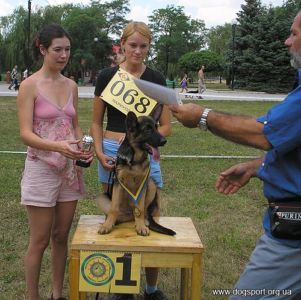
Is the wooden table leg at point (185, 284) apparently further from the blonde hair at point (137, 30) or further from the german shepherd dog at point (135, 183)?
the blonde hair at point (137, 30)

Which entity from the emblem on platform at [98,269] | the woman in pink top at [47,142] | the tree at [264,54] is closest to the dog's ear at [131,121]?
the woman in pink top at [47,142]

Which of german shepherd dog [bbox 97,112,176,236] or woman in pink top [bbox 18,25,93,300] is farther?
woman in pink top [bbox 18,25,93,300]

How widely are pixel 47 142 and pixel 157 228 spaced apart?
0.99 metres

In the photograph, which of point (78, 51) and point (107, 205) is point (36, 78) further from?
point (78, 51)

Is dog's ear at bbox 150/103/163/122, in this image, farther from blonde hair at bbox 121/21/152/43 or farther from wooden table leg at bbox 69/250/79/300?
wooden table leg at bbox 69/250/79/300

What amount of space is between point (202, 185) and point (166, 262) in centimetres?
418

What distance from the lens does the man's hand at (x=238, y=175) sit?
273 cm

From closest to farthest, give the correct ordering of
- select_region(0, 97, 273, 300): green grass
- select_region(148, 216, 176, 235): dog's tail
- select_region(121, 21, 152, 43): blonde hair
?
select_region(148, 216, 176, 235): dog's tail < select_region(121, 21, 152, 43): blonde hair < select_region(0, 97, 273, 300): green grass

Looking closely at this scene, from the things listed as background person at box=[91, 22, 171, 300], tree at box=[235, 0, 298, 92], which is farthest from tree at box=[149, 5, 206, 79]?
background person at box=[91, 22, 171, 300]

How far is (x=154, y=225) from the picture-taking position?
11.1ft

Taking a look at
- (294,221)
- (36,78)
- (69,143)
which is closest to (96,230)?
(69,143)

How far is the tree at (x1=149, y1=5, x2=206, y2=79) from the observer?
229 feet

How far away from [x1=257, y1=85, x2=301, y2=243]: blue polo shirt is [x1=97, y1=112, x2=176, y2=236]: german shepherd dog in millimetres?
935

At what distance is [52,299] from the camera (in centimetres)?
379
